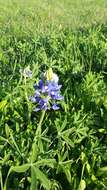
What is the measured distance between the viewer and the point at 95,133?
253cm

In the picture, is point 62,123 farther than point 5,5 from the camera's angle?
No

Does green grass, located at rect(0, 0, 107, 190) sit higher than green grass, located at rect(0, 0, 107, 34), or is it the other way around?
green grass, located at rect(0, 0, 107, 34)

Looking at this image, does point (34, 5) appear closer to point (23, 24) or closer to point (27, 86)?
point (23, 24)

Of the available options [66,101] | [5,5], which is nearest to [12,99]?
[66,101]

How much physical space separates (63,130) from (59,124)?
0.16ft

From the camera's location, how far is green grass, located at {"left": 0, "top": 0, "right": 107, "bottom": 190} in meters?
2.09

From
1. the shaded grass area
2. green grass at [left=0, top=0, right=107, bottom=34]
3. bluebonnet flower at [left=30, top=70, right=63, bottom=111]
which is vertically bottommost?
the shaded grass area

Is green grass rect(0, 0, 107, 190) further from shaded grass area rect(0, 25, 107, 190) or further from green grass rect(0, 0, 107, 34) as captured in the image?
green grass rect(0, 0, 107, 34)

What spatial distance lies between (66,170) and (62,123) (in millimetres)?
337

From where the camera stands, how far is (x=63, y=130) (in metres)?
2.41

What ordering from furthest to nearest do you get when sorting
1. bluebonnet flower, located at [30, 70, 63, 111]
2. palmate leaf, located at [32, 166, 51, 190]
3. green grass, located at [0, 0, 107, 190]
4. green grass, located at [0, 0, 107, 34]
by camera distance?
1. green grass, located at [0, 0, 107, 34]
2. green grass, located at [0, 0, 107, 190]
3. bluebonnet flower, located at [30, 70, 63, 111]
4. palmate leaf, located at [32, 166, 51, 190]

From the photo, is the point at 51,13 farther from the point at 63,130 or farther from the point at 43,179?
the point at 43,179

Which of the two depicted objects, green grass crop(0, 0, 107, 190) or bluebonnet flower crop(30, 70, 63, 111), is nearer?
bluebonnet flower crop(30, 70, 63, 111)

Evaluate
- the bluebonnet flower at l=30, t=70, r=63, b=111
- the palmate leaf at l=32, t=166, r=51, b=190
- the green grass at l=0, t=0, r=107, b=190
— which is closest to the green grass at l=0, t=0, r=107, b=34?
the green grass at l=0, t=0, r=107, b=190
